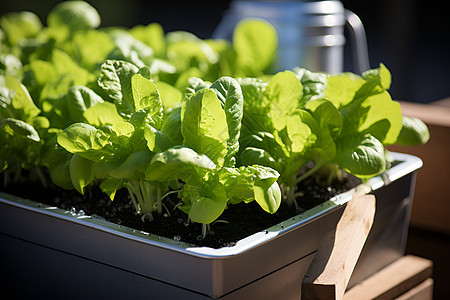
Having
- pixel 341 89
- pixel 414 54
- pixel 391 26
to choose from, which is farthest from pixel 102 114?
pixel 414 54

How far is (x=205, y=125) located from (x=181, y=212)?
0.46 ft

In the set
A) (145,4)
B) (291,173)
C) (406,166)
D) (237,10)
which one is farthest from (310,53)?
(145,4)

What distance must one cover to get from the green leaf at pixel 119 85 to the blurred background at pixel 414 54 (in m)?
0.48

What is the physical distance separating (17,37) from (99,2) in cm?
295

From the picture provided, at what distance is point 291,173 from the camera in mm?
626

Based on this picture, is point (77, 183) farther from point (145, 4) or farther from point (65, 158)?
point (145, 4)

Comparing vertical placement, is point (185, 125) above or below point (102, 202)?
above

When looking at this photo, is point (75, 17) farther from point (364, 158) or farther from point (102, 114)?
point (364, 158)

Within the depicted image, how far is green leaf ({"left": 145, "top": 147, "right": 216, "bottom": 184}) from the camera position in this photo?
1.55 ft

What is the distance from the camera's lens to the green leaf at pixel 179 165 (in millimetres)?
474

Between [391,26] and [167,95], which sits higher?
[167,95]

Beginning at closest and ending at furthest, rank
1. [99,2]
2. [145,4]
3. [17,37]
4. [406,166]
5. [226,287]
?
1. [226,287]
2. [406,166]
3. [17,37]
4. [99,2]
5. [145,4]

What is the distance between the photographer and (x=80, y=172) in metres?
0.58

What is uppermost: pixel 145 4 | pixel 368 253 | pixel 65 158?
pixel 65 158
